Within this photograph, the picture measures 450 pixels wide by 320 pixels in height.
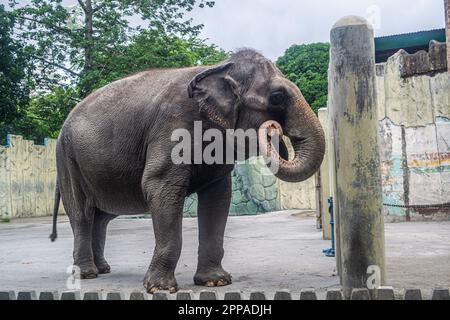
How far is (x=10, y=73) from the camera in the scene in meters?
20.0

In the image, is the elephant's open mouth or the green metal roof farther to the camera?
the green metal roof

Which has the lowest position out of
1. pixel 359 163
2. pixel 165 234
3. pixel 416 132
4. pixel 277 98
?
pixel 165 234

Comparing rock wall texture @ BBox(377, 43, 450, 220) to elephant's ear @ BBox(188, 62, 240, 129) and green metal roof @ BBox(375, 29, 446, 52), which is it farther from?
elephant's ear @ BBox(188, 62, 240, 129)

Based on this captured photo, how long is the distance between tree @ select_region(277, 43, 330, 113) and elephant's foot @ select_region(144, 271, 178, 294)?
1152 inches

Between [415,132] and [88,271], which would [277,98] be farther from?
[415,132]

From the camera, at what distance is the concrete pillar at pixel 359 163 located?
4184mm

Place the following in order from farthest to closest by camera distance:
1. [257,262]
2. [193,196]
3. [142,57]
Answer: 1. [193,196]
2. [142,57]
3. [257,262]

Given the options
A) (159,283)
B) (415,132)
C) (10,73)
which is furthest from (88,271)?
(10,73)

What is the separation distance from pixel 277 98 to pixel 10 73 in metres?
17.3

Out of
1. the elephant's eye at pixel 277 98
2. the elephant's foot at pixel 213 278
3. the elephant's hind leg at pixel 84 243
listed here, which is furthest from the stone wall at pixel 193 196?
the elephant's eye at pixel 277 98

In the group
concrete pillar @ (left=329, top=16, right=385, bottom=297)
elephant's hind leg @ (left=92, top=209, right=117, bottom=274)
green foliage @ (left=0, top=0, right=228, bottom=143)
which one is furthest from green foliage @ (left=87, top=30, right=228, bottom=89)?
concrete pillar @ (left=329, top=16, right=385, bottom=297)

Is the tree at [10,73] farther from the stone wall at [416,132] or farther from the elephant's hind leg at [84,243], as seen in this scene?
the elephant's hind leg at [84,243]

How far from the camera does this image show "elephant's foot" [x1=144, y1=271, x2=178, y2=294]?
4738 millimetres

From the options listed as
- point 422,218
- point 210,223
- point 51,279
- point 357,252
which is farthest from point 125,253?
point 422,218
